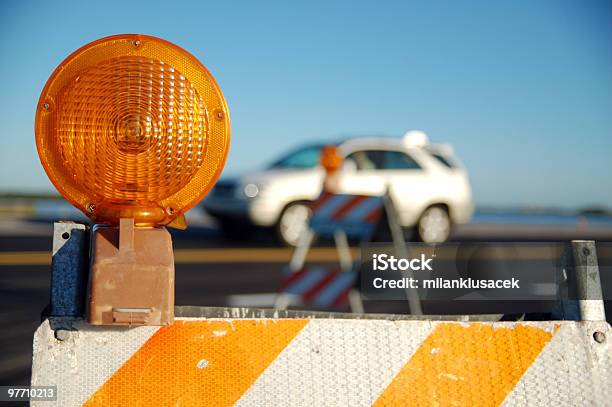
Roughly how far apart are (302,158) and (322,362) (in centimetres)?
1165

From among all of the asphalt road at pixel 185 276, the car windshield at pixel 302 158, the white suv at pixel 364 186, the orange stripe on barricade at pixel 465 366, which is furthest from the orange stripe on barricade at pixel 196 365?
the car windshield at pixel 302 158

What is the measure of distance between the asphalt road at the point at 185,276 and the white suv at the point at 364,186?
0.60 meters

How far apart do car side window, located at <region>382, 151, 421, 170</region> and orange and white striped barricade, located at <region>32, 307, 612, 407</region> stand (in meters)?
11.9

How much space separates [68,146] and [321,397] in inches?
27.6

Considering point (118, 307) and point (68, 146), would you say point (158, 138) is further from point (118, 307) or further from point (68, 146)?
point (118, 307)

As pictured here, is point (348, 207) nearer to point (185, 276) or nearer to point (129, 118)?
point (185, 276)

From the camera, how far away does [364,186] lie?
1305 centimetres

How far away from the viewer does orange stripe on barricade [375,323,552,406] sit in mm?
1586

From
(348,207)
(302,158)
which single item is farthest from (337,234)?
(302,158)

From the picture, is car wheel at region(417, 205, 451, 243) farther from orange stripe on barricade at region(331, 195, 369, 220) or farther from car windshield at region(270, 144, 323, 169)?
orange stripe on barricade at region(331, 195, 369, 220)

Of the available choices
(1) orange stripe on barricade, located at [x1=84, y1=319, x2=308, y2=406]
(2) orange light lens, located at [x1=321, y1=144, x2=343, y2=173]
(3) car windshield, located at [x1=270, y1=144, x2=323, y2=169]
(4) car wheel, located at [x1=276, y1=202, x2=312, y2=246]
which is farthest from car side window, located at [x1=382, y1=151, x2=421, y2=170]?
(1) orange stripe on barricade, located at [x1=84, y1=319, x2=308, y2=406]

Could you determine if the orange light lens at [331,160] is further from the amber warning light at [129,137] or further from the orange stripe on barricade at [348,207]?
the amber warning light at [129,137]

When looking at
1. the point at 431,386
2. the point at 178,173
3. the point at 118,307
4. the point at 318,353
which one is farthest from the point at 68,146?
the point at 431,386

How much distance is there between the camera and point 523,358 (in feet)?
5.29
